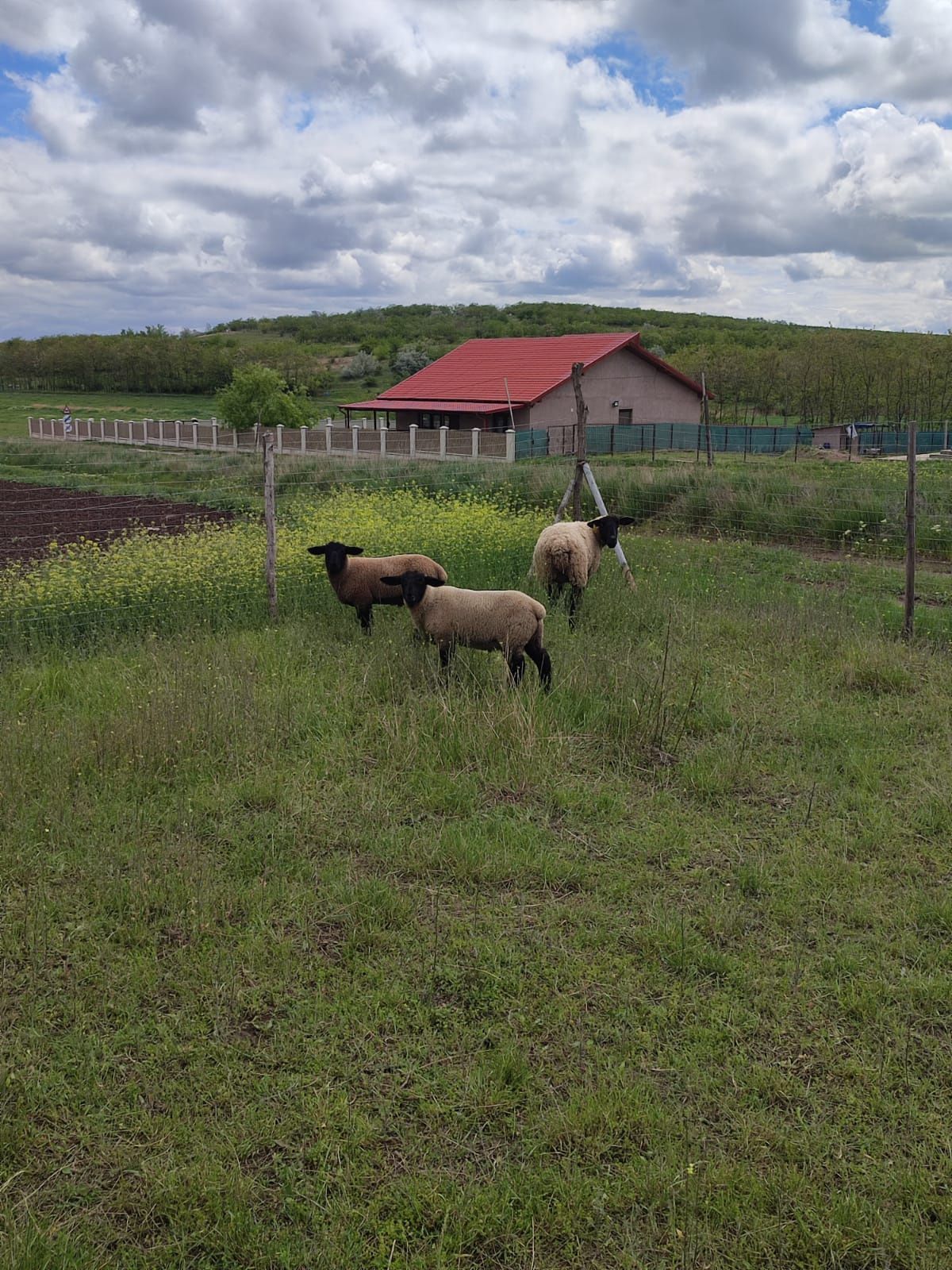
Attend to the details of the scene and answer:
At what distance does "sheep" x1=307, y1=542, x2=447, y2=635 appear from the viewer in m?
9.16

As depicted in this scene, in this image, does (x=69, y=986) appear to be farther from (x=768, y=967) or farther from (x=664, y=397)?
(x=664, y=397)

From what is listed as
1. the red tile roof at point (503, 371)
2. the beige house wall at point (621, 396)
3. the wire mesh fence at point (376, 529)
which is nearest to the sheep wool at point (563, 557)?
the wire mesh fence at point (376, 529)

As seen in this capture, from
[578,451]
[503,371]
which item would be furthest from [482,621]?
[503,371]

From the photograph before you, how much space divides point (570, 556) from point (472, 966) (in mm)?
6051

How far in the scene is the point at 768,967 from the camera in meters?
4.15

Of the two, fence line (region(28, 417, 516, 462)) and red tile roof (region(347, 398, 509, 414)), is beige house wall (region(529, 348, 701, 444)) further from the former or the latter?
fence line (region(28, 417, 516, 462))

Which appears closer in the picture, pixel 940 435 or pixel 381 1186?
pixel 381 1186

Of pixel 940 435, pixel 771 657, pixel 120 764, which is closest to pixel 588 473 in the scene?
pixel 771 657

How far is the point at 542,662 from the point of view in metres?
7.61

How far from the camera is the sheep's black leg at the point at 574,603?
31.2 feet

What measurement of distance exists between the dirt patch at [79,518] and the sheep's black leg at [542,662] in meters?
6.98

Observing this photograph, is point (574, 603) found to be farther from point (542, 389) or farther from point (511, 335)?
point (511, 335)

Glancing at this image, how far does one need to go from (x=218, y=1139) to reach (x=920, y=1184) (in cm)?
227

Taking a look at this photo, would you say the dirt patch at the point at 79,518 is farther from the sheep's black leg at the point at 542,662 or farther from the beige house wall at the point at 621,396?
the beige house wall at the point at 621,396
